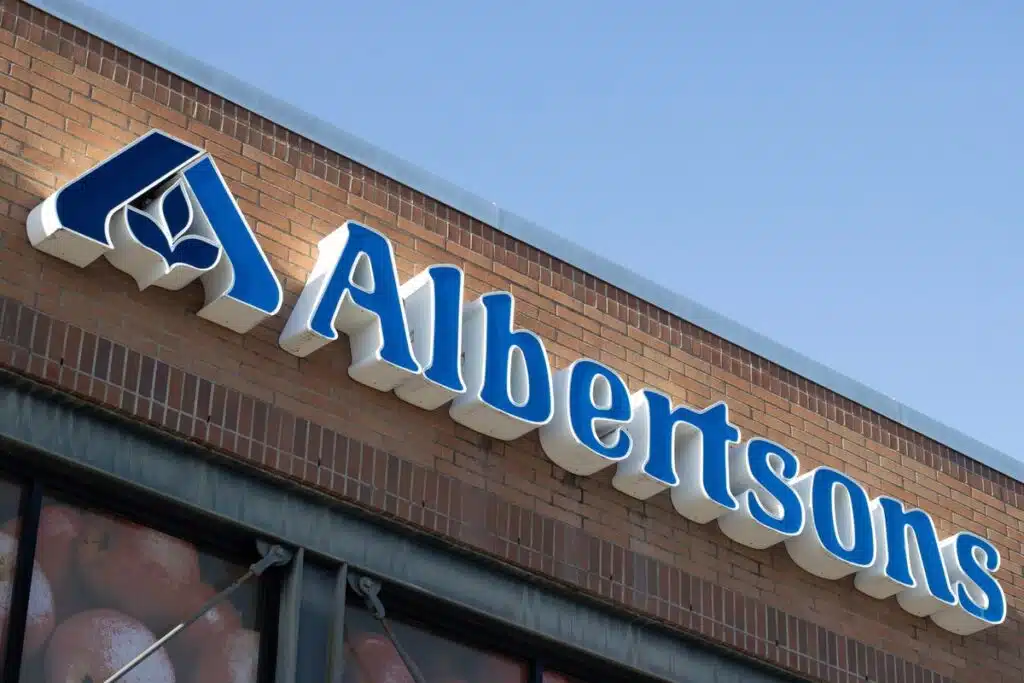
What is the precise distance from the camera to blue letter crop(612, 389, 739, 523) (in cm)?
1438

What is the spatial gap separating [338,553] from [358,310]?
1.61 m

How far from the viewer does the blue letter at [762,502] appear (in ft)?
49.0

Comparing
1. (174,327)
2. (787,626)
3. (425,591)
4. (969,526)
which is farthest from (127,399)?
(969,526)

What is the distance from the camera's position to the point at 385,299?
13.1 meters

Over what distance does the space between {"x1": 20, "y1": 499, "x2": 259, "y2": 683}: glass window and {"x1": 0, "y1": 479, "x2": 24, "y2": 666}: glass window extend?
13mm

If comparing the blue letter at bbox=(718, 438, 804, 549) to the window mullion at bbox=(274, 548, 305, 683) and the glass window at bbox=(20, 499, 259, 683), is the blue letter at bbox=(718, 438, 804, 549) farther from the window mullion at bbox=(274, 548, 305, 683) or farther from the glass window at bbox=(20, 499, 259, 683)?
the glass window at bbox=(20, 499, 259, 683)

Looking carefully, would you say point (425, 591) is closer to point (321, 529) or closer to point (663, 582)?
point (321, 529)

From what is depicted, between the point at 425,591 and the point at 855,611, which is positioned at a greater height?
the point at 855,611

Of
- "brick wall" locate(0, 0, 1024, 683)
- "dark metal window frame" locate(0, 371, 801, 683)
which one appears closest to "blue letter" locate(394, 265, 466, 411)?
"brick wall" locate(0, 0, 1024, 683)

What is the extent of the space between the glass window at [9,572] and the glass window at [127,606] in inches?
0.5

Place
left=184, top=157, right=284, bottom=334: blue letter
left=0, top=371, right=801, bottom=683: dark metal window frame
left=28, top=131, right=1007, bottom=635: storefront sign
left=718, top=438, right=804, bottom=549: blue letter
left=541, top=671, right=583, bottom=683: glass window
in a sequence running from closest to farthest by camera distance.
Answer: left=0, top=371, right=801, bottom=683: dark metal window frame, left=28, top=131, right=1007, bottom=635: storefront sign, left=184, top=157, right=284, bottom=334: blue letter, left=541, top=671, right=583, bottom=683: glass window, left=718, top=438, right=804, bottom=549: blue letter

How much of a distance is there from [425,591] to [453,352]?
5.45 feet

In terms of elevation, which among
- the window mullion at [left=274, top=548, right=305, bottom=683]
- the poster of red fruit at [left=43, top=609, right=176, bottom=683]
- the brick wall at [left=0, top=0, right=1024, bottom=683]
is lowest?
the poster of red fruit at [left=43, top=609, right=176, bottom=683]

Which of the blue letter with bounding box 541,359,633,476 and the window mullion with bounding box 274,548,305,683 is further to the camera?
the blue letter with bounding box 541,359,633,476
